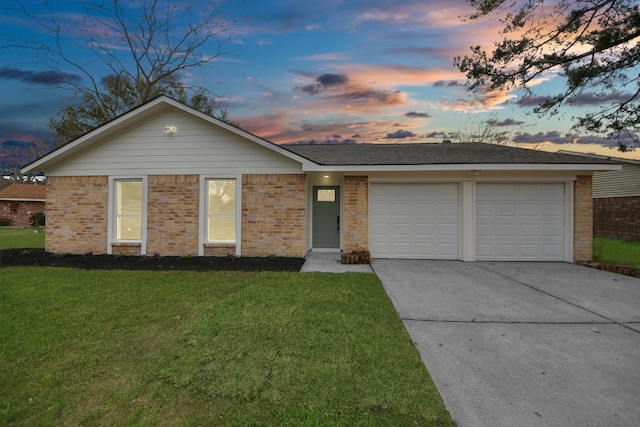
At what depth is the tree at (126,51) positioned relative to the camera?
16625 mm

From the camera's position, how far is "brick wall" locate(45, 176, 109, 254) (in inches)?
355

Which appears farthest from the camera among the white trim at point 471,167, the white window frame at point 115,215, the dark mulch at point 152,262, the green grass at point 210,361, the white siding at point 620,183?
the white siding at point 620,183

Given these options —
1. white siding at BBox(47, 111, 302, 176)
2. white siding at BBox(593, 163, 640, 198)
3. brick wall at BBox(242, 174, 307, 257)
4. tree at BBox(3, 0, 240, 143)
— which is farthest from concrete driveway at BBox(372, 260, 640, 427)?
tree at BBox(3, 0, 240, 143)

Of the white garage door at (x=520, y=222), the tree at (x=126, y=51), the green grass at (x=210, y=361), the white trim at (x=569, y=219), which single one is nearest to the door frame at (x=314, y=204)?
the white garage door at (x=520, y=222)

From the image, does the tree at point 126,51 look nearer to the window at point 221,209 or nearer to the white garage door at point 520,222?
the window at point 221,209

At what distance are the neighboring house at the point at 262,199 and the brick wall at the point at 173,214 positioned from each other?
31 millimetres

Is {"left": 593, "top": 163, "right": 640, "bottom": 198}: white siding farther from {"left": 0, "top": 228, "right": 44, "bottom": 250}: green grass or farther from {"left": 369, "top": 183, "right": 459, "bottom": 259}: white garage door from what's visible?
{"left": 0, "top": 228, "right": 44, "bottom": 250}: green grass

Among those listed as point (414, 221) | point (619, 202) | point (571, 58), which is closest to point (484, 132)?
point (619, 202)

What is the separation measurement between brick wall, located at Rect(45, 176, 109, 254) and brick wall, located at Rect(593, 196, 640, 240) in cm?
2308

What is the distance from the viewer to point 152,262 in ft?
26.5

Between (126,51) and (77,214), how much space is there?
1626 centimetres

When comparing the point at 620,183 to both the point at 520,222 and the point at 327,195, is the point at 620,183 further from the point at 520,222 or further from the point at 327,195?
the point at 327,195

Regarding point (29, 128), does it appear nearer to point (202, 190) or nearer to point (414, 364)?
point (202, 190)

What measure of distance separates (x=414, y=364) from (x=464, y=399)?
53cm
